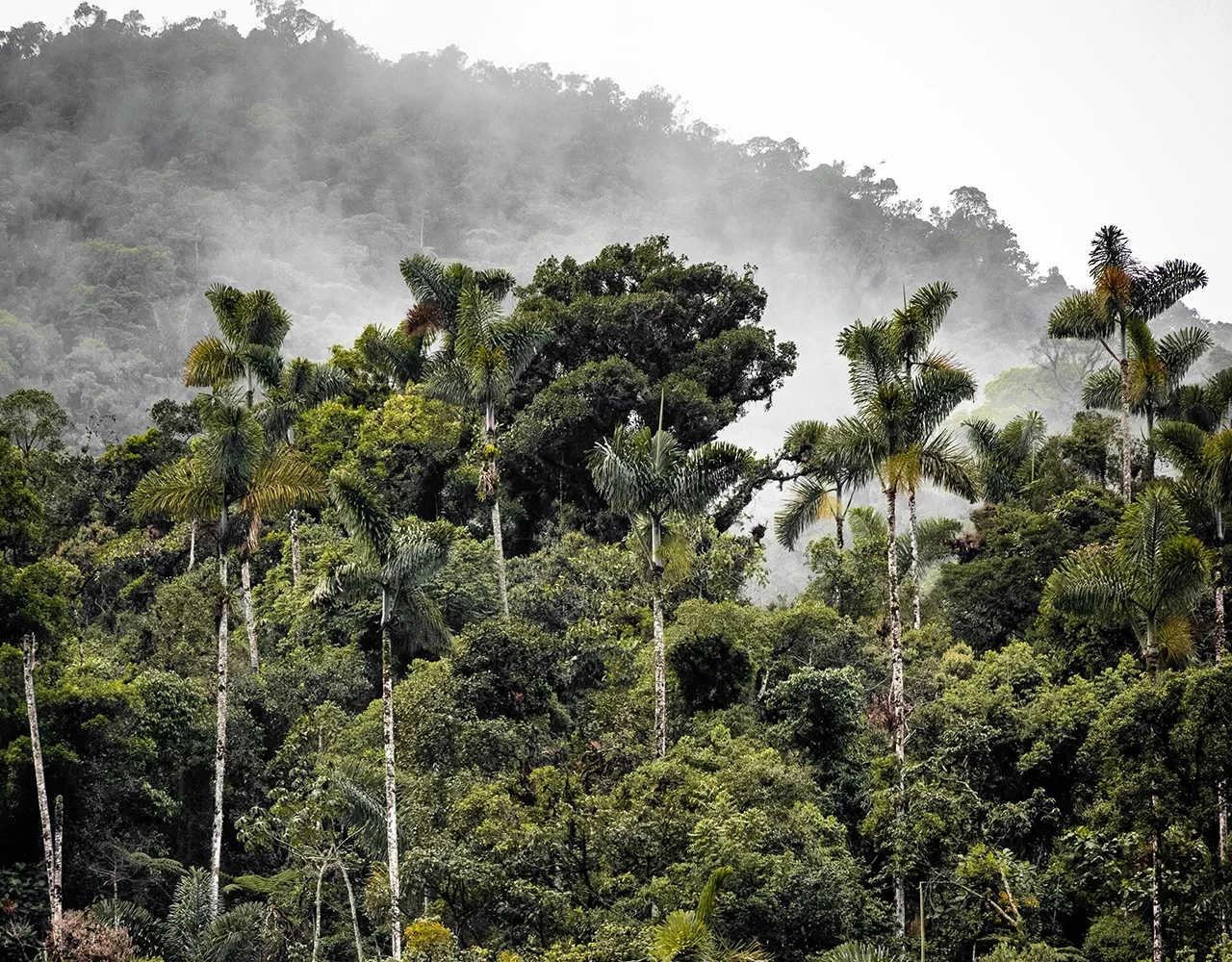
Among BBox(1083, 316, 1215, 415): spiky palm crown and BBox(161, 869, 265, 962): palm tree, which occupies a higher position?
BBox(1083, 316, 1215, 415): spiky palm crown

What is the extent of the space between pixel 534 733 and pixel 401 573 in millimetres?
5408

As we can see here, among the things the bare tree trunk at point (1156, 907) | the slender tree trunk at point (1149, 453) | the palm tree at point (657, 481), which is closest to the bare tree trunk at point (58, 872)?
the palm tree at point (657, 481)

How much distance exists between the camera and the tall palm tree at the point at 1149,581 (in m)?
21.4

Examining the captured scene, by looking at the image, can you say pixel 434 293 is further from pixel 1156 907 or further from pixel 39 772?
pixel 1156 907

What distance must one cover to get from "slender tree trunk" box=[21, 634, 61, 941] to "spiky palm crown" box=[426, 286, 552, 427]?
13.1m

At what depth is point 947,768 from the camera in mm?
Result: 23641

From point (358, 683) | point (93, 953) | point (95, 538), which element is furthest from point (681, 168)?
point (93, 953)

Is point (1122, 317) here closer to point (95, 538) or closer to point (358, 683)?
point (358, 683)

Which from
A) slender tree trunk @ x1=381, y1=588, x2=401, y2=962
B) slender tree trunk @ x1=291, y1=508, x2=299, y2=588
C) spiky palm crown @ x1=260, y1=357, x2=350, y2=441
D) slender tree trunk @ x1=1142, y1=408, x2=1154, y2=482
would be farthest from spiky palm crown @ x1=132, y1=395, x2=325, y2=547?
slender tree trunk @ x1=1142, y1=408, x2=1154, y2=482

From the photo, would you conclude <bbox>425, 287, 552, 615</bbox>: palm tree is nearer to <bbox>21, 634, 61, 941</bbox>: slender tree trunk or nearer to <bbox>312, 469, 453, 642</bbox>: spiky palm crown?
<bbox>312, 469, 453, 642</bbox>: spiky palm crown

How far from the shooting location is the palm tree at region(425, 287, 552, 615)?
32.5m

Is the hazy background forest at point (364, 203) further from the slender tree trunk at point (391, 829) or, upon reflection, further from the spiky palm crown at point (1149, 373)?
the slender tree trunk at point (391, 829)

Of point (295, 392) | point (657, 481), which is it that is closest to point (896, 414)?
point (657, 481)

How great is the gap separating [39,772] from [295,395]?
15476 mm
